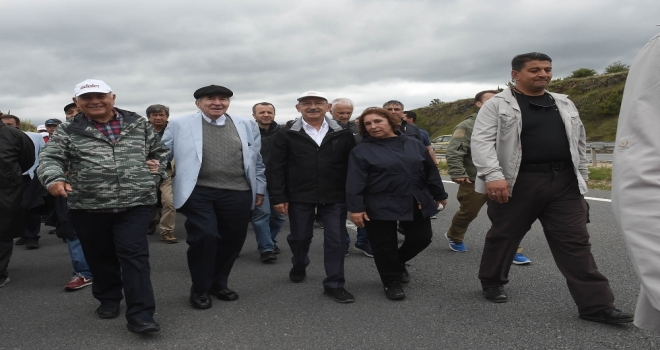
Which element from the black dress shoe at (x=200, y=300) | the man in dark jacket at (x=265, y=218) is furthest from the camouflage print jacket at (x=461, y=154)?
the black dress shoe at (x=200, y=300)

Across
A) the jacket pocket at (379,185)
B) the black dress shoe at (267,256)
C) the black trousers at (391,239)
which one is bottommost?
the black dress shoe at (267,256)

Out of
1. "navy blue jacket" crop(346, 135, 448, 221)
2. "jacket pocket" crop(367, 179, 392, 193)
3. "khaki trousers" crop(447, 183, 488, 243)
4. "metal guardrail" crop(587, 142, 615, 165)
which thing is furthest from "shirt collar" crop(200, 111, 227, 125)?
"metal guardrail" crop(587, 142, 615, 165)

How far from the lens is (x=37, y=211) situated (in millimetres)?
6465

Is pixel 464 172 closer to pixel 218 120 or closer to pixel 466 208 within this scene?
pixel 466 208

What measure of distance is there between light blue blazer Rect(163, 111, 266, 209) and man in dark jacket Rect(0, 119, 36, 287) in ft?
6.51

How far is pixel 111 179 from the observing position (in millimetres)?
4227

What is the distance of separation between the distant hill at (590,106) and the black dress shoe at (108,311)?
4815cm

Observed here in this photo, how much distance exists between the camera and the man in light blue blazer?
4836mm

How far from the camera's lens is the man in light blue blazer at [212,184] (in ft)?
15.9

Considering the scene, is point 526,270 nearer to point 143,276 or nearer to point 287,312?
point 287,312

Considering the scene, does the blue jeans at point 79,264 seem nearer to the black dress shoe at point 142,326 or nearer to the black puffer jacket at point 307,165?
the black dress shoe at point 142,326

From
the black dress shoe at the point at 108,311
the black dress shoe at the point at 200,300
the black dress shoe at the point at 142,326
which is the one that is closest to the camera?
the black dress shoe at the point at 142,326

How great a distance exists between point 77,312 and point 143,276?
0.99m

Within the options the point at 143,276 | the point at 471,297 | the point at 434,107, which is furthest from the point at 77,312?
the point at 434,107
